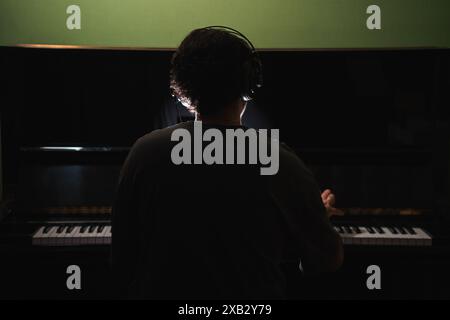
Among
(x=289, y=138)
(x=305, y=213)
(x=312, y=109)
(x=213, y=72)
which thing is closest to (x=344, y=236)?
(x=289, y=138)

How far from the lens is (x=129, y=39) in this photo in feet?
11.2

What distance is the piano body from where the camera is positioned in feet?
8.84

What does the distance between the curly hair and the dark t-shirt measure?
0.35 feet

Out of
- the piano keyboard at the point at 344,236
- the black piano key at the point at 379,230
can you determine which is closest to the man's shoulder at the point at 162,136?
the piano keyboard at the point at 344,236

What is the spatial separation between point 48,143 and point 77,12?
1.05 m

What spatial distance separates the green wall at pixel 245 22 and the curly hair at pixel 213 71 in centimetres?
212

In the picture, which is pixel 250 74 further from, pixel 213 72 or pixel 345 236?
pixel 345 236

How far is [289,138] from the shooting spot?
2910 mm

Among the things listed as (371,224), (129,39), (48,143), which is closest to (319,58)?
(371,224)

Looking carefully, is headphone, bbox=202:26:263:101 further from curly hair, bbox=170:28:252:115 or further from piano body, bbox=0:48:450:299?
piano body, bbox=0:48:450:299

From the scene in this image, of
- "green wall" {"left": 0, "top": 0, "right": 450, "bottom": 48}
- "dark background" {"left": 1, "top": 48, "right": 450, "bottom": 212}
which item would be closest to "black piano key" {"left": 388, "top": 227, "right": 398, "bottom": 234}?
"dark background" {"left": 1, "top": 48, "right": 450, "bottom": 212}

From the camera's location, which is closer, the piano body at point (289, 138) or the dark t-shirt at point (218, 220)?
the dark t-shirt at point (218, 220)

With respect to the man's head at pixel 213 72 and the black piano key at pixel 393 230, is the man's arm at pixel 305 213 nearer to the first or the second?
the man's head at pixel 213 72

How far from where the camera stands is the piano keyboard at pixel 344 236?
2.54 metres
